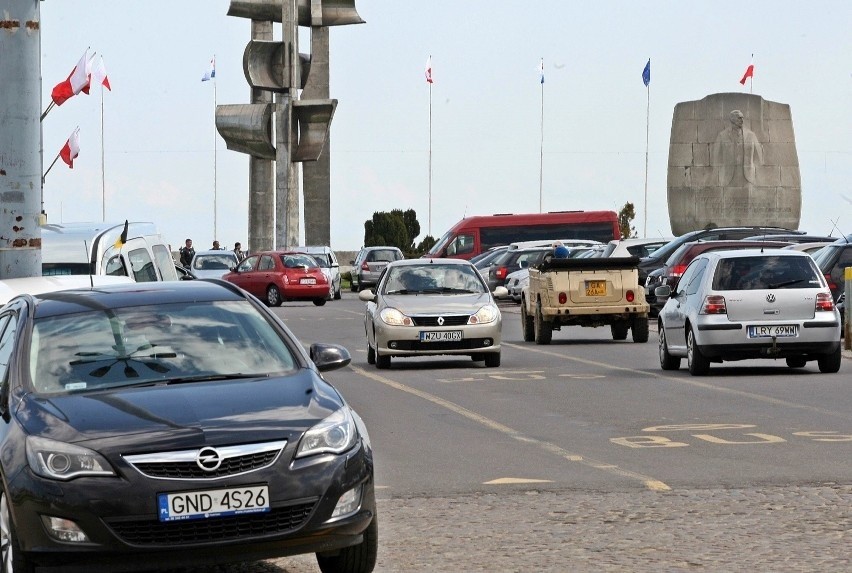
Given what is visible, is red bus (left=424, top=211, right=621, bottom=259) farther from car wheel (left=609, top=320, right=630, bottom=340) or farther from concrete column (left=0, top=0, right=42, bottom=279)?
concrete column (left=0, top=0, right=42, bottom=279)

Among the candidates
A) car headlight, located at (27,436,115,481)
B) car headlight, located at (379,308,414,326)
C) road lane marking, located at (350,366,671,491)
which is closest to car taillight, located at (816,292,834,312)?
road lane marking, located at (350,366,671,491)

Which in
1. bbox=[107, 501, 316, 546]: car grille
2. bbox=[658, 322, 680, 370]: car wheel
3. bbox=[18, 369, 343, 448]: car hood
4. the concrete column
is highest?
the concrete column

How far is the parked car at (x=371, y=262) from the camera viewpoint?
60375 millimetres

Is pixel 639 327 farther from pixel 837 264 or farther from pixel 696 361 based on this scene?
pixel 696 361

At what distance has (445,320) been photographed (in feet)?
75.5

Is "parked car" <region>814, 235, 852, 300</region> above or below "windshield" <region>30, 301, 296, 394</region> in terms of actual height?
below

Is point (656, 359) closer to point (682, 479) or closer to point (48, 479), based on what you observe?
point (682, 479)

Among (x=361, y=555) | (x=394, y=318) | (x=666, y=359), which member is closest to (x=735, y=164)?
(x=394, y=318)

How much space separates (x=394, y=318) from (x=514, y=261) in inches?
994

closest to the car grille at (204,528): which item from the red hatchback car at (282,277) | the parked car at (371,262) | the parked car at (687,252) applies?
the parked car at (687,252)

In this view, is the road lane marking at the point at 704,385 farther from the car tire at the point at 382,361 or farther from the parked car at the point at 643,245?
the parked car at the point at 643,245

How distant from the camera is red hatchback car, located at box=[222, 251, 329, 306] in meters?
48.5

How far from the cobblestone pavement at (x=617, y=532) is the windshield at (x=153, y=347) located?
3.25 ft

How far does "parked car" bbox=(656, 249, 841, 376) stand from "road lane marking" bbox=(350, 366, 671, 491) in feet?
11.8
